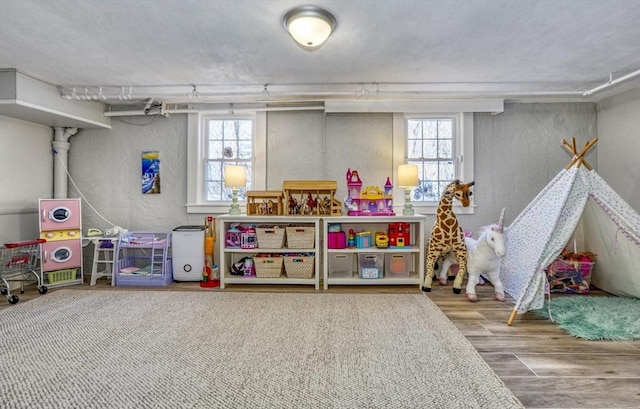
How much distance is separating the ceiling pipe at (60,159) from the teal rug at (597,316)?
603cm

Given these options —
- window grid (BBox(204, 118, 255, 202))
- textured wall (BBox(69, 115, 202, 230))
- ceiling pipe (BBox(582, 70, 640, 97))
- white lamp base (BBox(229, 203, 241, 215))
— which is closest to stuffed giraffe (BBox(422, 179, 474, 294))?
ceiling pipe (BBox(582, 70, 640, 97))

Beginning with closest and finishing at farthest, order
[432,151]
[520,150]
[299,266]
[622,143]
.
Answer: [299,266], [622,143], [520,150], [432,151]

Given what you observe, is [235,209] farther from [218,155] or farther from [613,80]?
[613,80]

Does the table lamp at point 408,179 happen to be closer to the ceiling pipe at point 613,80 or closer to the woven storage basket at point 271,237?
the woven storage basket at point 271,237

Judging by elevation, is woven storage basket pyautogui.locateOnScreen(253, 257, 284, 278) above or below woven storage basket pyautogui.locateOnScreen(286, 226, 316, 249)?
below

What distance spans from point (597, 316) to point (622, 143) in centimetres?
247

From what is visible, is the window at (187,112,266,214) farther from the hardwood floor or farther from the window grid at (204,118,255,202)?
the hardwood floor

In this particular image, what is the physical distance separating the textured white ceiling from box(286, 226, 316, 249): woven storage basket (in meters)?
1.75

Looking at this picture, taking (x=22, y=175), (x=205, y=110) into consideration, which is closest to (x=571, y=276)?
(x=205, y=110)

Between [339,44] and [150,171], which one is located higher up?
[339,44]

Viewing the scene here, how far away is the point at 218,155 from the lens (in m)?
4.57

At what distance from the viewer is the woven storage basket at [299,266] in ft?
12.6

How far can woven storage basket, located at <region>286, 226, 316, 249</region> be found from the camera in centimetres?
385

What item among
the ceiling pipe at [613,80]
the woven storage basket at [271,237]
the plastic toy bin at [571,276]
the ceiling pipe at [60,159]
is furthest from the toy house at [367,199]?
the ceiling pipe at [60,159]
